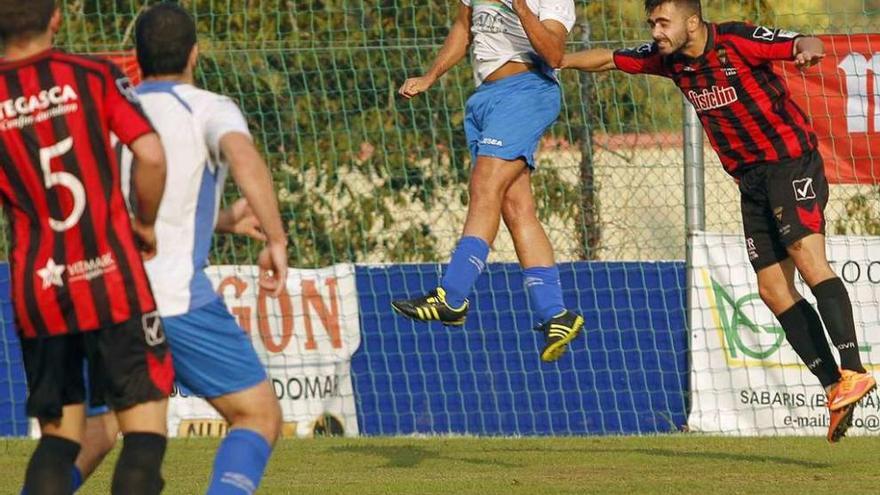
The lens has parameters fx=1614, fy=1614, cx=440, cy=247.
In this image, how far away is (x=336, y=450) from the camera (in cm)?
971

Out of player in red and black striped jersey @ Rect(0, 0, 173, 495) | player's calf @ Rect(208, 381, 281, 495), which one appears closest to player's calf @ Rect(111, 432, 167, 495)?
player in red and black striped jersey @ Rect(0, 0, 173, 495)

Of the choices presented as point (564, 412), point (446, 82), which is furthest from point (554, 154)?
point (564, 412)

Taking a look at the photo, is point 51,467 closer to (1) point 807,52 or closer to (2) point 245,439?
(2) point 245,439

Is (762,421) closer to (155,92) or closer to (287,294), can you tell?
(287,294)

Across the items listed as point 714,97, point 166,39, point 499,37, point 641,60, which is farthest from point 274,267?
point 641,60

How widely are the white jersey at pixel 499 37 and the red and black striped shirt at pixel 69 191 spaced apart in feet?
11.2

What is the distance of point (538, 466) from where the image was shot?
8625mm

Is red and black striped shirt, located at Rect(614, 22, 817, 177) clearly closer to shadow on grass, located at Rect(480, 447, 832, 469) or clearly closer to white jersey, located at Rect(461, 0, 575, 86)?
white jersey, located at Rect(461, 0, 575, 86)

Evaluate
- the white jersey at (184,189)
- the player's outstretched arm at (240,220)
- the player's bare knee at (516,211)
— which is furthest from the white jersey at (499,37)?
the white jersey at (184,189)

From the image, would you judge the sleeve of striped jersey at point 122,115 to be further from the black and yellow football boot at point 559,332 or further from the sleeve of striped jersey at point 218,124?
the black and yellow football boot at point 559,332

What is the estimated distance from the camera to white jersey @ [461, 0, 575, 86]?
7934mm

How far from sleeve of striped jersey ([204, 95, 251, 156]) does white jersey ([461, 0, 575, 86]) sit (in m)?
3.08

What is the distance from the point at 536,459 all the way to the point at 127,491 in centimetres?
444

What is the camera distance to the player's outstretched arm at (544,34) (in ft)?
24.6
